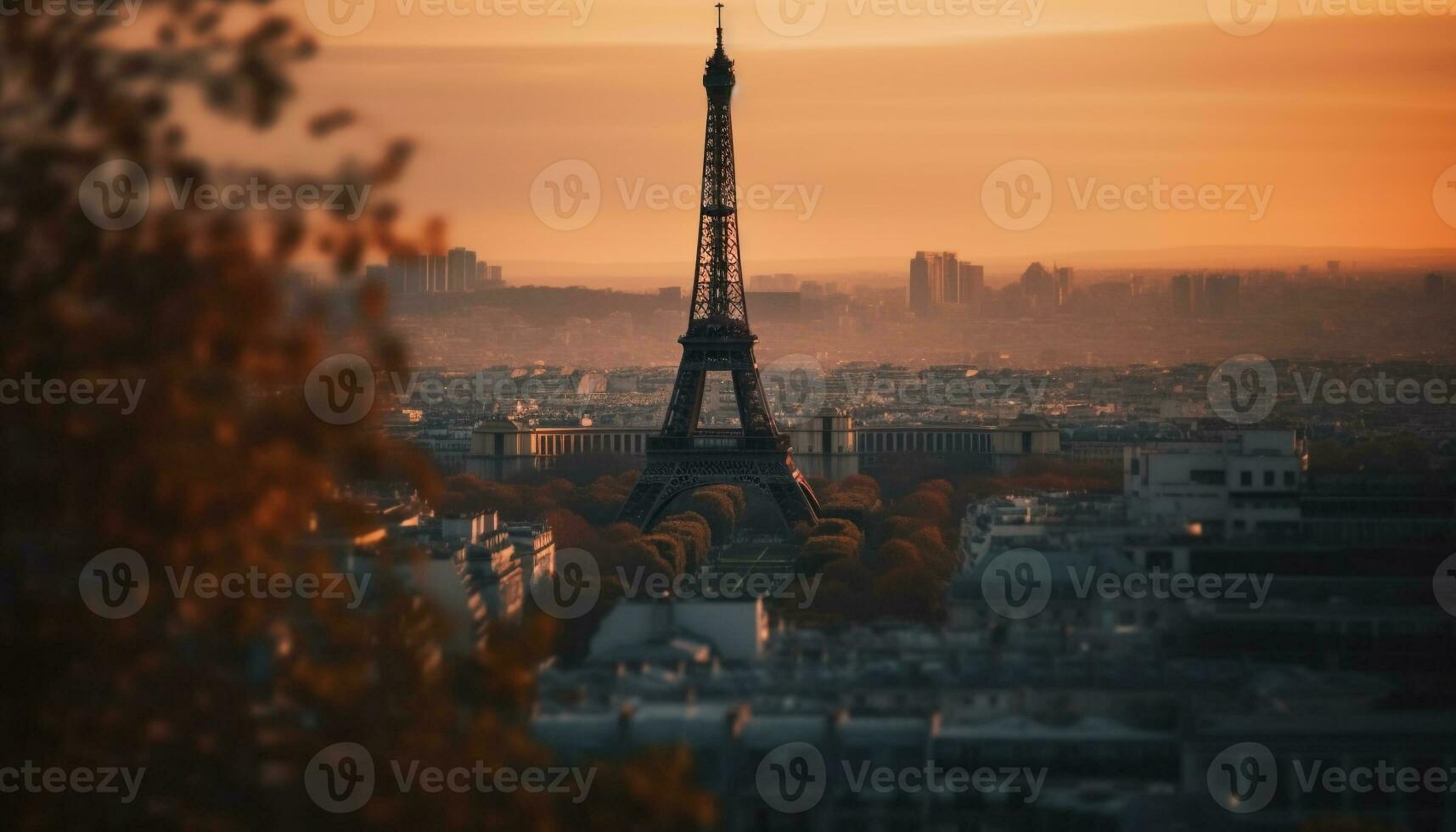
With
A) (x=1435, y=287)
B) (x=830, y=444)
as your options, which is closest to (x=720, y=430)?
(x=830, y=444)

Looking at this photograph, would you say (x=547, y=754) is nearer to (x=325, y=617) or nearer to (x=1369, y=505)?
(x=325, y=617)

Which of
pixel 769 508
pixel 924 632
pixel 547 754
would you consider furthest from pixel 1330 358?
pixel 547 754

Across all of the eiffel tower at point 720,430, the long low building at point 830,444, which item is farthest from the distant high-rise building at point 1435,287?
the eiffel tower at point 720,430

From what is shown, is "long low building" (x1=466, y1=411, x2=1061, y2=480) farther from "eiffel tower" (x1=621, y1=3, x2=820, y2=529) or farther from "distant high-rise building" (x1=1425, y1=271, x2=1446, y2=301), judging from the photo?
"distant high-rise building" (x1=1425, y1=271, x2=1446, y2=301)

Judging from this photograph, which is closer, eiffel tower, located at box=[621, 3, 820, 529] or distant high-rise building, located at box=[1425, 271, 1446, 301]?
eiffel tower, located at box=[621, 3, 820, 529]

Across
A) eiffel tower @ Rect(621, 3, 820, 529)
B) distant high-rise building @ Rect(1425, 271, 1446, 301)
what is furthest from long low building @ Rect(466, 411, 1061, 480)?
distant high-rise building @ Rect(1425, 271, 1446, 301)

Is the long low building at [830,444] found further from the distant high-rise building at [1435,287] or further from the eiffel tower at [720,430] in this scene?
the distant high-rise building at [1435,287]
